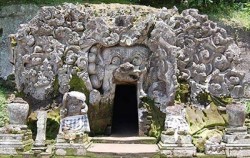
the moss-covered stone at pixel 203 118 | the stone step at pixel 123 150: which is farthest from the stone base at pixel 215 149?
the stone step at pixel 123 150

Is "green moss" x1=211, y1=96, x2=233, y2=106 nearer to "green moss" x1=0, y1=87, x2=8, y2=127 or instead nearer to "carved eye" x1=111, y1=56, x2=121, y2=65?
"carved eye" x1=111, y1=56, x2=121, y2=65

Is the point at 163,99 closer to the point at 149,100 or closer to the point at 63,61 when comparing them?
the point at 149,100

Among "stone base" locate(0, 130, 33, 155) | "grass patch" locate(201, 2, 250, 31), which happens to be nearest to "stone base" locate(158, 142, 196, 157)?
"stone base" locate(0, 130, 33, 155)

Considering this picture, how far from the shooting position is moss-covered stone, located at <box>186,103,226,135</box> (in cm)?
1191

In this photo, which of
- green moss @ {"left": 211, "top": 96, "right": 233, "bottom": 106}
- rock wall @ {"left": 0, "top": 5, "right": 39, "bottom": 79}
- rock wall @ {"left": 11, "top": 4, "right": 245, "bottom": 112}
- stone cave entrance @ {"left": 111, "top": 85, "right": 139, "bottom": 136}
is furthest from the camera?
rock wall @ {"left": 0, "top": 5, "right": 39, "bottom": 79}

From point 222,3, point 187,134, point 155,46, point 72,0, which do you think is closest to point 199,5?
point 222,3

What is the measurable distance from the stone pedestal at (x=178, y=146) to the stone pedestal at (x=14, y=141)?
3357mm

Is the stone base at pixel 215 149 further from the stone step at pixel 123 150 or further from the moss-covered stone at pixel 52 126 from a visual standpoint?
the moss-covered stone at pixel 52 126

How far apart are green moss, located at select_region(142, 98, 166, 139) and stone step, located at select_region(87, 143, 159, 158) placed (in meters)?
0.60

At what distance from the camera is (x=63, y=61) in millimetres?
12484

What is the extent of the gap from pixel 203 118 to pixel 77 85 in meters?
3.58

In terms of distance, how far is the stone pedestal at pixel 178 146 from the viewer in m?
10.5

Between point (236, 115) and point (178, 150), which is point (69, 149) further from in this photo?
point (236, 115)

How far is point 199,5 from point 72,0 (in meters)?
6.09
